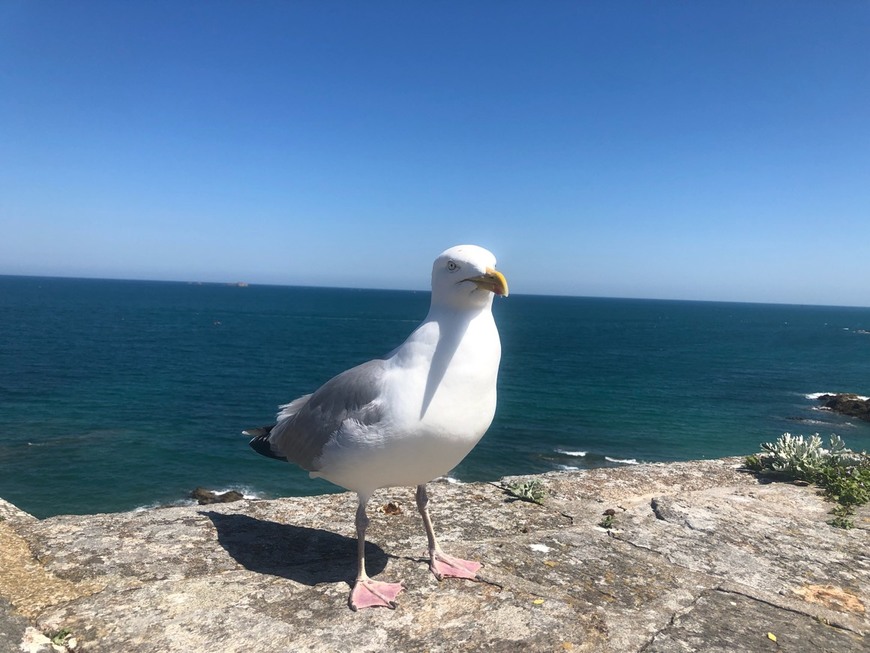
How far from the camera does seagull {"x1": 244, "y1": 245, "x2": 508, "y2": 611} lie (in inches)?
145

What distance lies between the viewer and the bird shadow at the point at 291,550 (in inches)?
158

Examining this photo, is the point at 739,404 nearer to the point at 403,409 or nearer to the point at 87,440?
the point at 87,440

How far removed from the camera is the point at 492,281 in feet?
12.0

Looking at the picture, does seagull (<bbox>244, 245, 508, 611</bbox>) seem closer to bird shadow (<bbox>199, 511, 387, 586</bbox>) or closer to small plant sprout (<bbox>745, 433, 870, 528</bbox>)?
bird shadow (<bbox>199, 511, 387, 586</bbox>)

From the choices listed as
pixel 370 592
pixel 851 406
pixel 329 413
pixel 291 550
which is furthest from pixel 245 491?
pixel 851 406

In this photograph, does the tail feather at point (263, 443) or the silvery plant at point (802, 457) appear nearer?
the tail feather at point (263, 443)

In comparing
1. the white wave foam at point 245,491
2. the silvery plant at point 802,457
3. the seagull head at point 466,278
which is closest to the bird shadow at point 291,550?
the seagull head at point 466,278

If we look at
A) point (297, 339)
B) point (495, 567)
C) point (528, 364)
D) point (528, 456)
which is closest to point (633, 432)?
point (528, 456)

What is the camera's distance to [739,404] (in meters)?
42.1

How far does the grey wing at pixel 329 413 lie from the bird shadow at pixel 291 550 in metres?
0.64

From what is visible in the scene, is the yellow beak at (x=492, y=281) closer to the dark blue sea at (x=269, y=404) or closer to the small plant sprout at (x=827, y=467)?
the small plant sprout at (x=827, y=467)

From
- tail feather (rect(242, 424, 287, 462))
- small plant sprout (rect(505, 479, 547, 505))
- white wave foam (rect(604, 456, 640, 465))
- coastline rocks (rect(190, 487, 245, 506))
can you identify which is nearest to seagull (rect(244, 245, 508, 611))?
tail feather (rect(242, 424, 287, 462))

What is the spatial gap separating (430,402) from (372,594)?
1.19 m

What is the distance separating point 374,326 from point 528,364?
161ft
